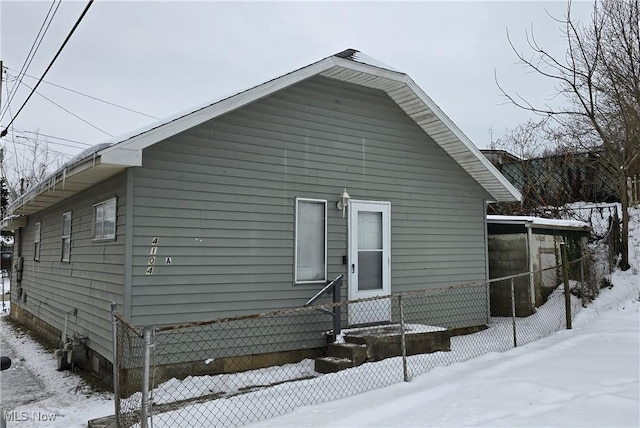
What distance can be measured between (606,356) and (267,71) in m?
33.1

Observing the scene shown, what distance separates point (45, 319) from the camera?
35.4ft

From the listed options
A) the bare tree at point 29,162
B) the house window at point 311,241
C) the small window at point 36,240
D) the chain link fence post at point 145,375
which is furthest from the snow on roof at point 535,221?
the bare tree at point 29,162

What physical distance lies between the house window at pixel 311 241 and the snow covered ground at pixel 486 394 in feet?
8.09

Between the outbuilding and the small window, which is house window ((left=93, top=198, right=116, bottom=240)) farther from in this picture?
the outbuilding

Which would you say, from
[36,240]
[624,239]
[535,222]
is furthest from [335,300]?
[624,239]

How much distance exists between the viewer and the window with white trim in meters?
9.26

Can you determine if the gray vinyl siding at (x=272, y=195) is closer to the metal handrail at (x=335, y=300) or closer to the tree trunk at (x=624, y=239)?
the metal handrail at (x=335, y=300)

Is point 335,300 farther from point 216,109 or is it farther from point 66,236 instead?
point 66,236

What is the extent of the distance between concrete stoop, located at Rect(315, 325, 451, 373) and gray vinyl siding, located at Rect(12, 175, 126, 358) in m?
2.96

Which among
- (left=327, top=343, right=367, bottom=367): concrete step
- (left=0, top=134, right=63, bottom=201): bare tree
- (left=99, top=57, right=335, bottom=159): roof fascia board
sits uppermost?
(left=0, top=134, right=63, bottom=201): bare tree

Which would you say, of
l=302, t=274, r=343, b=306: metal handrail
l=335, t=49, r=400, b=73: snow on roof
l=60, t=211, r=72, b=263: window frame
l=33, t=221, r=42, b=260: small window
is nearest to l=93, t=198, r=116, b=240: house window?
l=60, t=211, r=72, b=263: window frame

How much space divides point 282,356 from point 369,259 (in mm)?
2282

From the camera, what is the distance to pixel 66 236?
9.51 meters

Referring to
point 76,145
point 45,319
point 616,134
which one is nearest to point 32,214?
point 45,319
